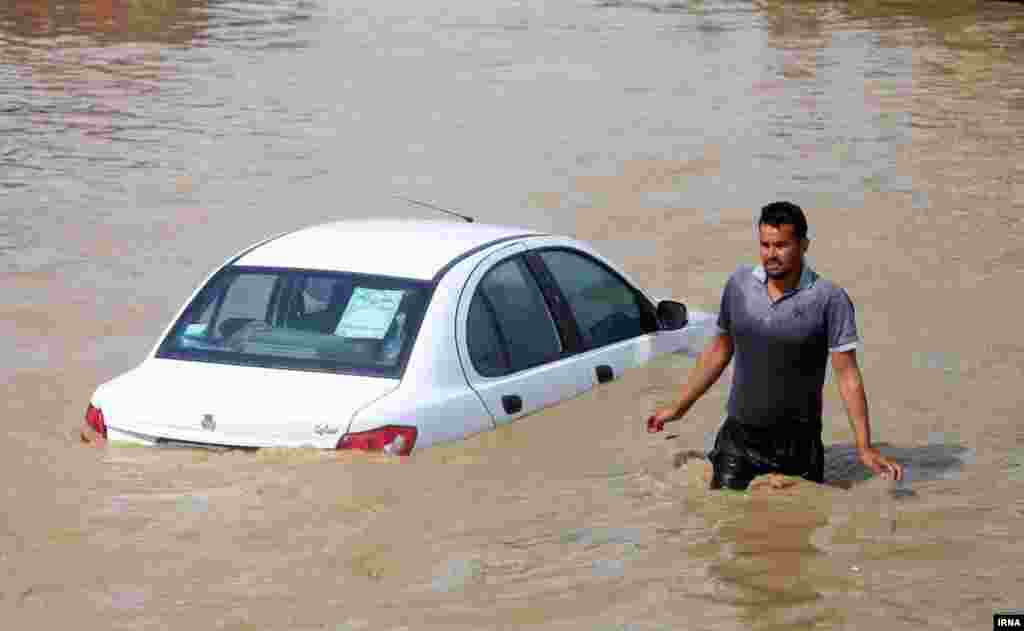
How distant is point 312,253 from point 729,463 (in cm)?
233

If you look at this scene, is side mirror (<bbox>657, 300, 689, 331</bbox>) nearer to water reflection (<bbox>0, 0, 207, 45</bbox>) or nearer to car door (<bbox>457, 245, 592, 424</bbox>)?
car door (<bbox>457, 245, 592, 424</bbox>)

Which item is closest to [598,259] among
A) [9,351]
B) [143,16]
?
[9,351]

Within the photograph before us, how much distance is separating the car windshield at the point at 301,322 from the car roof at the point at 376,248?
78 millimetres

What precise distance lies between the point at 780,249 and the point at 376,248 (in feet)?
7.87

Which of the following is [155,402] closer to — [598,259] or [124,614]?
[124,614]

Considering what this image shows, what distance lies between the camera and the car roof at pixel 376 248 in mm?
10070

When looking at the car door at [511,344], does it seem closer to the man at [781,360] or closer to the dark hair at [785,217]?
the man at [781,360]

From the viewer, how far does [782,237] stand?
28.0ft

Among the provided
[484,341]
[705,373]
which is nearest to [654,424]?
[705,373]

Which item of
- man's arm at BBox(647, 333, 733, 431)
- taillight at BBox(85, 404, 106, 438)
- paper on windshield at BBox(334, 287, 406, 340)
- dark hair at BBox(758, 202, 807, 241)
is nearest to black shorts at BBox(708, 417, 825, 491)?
man's arm at BBox(647, 333, 733, 431)

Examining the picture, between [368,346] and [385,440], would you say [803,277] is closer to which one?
[385,440]

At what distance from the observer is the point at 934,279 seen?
17391mm

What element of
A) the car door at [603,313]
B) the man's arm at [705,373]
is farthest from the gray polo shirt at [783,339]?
the car door at [603,313]

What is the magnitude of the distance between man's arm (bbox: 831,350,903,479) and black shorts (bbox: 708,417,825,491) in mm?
249
